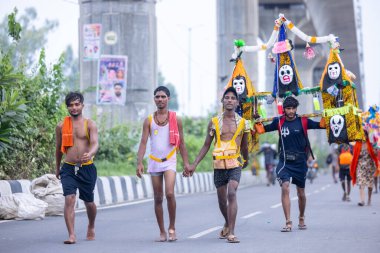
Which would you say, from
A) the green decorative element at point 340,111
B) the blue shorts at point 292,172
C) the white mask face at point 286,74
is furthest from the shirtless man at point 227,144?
the white mask face at point 286,74

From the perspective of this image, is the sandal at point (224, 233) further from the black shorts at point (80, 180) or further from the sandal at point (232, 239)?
the black shorts at point (80, 180)

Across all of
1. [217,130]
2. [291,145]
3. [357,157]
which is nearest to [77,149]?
[217,130]

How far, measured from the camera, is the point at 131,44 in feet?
88.7

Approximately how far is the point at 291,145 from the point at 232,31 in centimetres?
3424

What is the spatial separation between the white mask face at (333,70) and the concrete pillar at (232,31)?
32.8 metres

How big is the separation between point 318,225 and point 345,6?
41624 mm

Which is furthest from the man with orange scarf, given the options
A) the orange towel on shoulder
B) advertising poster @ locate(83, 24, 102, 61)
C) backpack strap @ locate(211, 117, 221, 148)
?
the orange towel on shoulder

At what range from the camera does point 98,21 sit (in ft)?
88.5

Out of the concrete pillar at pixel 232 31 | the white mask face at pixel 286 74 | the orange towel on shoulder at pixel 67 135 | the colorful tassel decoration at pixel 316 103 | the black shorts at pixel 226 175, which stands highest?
the concrete pillar at pixel 232 31

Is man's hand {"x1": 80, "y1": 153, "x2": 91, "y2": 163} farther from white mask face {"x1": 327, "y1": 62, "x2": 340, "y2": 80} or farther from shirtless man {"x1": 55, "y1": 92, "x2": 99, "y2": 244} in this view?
white mask face {"x1": 327, "y1": 62, "x2": 340, "y2": 80}

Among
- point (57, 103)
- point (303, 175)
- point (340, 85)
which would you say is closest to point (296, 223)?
point (303, 175)

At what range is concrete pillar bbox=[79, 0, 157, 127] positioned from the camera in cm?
2675

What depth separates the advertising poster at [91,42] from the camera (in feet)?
86.5

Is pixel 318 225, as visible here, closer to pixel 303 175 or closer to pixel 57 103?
pixel 303 175
